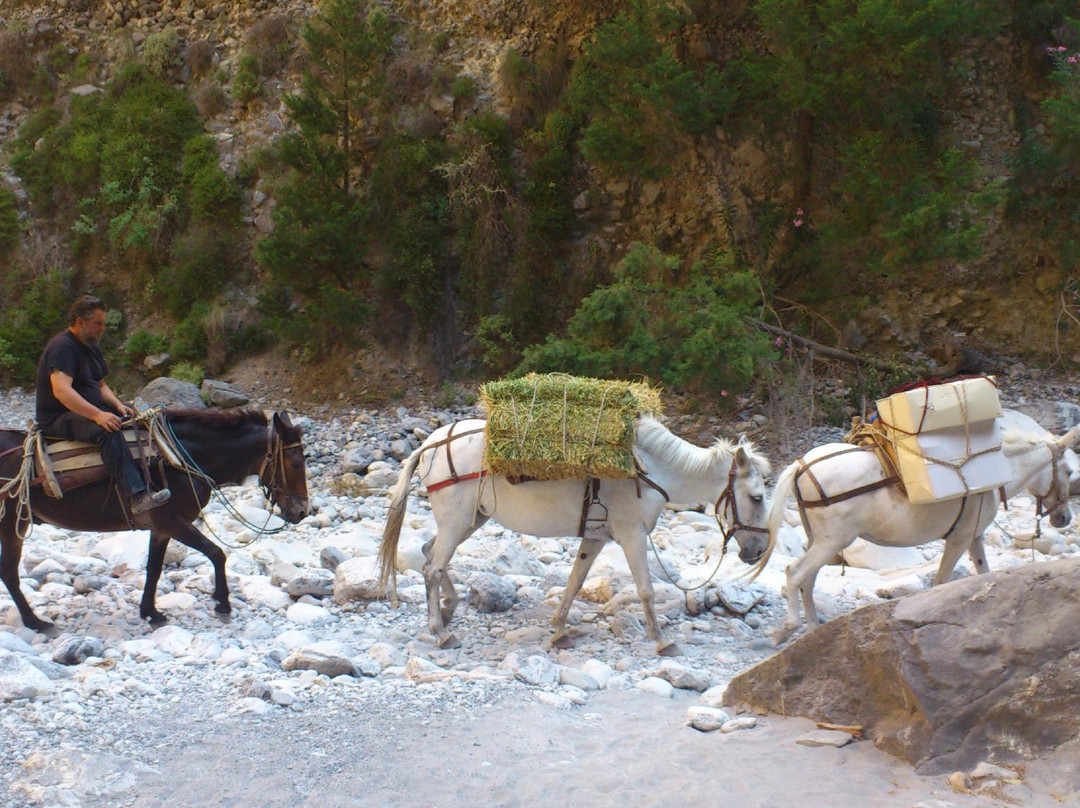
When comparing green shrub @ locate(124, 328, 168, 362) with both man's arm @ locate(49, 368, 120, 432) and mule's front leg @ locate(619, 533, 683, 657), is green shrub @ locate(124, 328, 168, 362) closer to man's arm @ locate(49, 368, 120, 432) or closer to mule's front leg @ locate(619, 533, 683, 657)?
man's arm @ locate(49, 368, 120, 432)

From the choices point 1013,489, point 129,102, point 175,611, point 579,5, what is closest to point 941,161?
point 579,5

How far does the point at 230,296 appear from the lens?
17469mm

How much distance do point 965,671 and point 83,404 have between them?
16.3 ft

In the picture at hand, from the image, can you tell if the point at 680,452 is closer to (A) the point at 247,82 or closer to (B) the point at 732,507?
(B) the point at 732,507

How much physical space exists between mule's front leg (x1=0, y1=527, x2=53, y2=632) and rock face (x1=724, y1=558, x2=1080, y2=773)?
15.1ft

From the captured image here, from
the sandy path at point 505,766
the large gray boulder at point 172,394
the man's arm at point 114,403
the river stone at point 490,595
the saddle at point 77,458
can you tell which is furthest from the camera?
the large gray boulder at point 172,394

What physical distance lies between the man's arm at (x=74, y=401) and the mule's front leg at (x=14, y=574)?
864 millimetres

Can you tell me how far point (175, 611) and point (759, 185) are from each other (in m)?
11.7

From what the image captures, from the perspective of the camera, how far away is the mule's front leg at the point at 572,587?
6184 mm

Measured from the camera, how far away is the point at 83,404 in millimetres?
5816

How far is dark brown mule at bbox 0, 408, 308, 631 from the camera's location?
611 centimetres

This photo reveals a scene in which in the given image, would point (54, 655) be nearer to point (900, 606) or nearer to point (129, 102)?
point (900, 606)

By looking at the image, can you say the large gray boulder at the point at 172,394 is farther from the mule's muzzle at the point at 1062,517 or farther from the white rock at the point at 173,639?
the mule's muzzle at the point at 1062,517

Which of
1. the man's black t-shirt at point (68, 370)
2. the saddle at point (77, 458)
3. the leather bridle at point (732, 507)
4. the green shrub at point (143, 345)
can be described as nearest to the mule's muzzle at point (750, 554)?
the leather bridle at point (732, 507)
